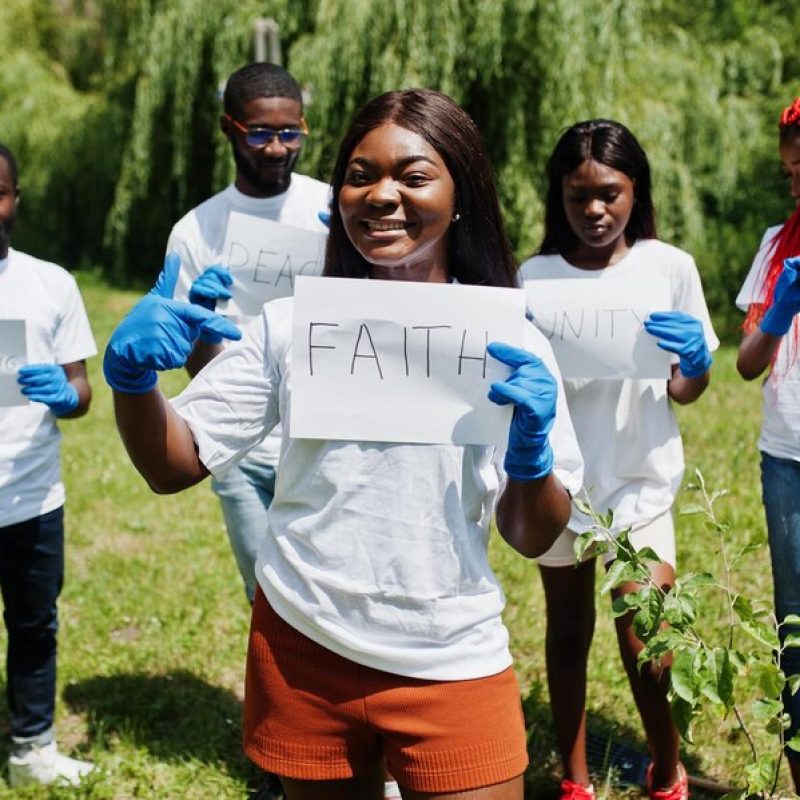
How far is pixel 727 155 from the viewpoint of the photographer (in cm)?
1013

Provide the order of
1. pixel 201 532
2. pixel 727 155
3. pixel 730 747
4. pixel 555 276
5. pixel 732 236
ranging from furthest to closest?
pixel 732 236, pixel 727 155, pixel 201 532, pixel 730 747, pixel 555 276

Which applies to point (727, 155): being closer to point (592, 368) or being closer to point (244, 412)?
point (592, 368)

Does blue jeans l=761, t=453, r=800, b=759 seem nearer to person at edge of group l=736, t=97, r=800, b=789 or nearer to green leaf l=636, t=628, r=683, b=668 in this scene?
person at edge of group l=736, t=97, r=800, b=789

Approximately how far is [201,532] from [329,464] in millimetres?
3483

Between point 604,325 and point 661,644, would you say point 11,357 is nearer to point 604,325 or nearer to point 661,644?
point 604,325

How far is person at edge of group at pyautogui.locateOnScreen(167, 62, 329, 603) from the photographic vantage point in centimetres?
286

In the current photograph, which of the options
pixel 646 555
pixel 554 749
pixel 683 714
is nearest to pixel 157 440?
pixel 646 555

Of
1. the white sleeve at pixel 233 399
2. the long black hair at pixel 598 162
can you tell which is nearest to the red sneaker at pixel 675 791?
the long black hair at pixel 598 162

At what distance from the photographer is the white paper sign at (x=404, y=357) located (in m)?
1.63

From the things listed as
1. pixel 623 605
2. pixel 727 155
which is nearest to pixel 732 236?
pixel 727 155

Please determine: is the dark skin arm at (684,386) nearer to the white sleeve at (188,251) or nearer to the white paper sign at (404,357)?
the white paper sign at (404,357)

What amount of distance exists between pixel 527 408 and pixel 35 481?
66.1 inches

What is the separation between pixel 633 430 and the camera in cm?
258

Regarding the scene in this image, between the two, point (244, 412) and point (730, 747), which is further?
point (730, 747)
